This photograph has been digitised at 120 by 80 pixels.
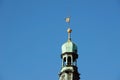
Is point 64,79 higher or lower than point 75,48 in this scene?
lower

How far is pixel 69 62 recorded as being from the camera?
91.9 meters

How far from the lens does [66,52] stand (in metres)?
92.2

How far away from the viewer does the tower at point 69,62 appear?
90.2 metres

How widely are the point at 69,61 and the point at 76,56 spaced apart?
56.5 inches

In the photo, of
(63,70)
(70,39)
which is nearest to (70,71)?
(63,70)

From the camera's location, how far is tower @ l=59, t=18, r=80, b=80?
296 ft

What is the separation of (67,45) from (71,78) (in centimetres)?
615

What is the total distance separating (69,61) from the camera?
9225 centimetres

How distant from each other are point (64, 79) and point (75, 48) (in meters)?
6.20

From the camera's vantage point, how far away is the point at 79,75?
91.7m

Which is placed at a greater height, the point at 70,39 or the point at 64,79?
the point at 70,39

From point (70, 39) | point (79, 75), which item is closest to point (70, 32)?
point (70, 39)

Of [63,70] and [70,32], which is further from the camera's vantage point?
[70,32]

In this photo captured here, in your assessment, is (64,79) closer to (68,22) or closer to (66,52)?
(66,52)
